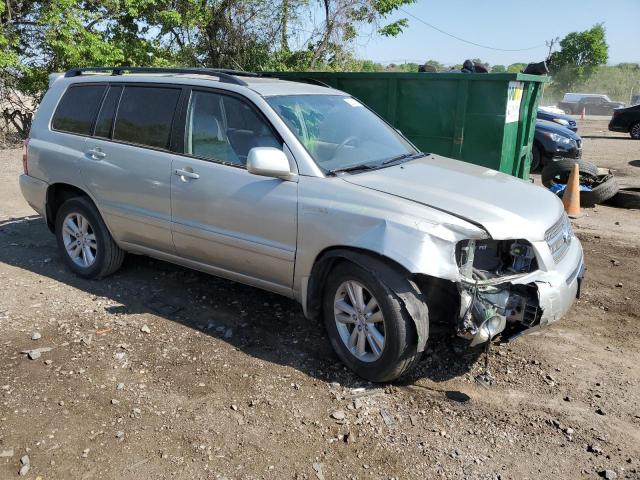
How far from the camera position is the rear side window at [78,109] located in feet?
16.7

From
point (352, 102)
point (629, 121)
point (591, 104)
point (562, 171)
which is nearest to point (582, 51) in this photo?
point (591, 104)

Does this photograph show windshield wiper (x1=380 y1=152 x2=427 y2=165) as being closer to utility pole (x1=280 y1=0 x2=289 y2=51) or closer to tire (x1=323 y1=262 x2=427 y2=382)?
tire (x1=323 y1=262 x2=427 y2=382)

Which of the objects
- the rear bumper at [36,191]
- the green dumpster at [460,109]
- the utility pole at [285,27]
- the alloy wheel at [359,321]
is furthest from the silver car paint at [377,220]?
the utility pole at [285,27]

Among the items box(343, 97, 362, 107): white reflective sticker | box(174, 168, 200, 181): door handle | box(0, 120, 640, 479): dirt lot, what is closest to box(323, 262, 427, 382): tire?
box(0, 120, 640, 479): dirt lot

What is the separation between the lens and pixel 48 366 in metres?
3.84

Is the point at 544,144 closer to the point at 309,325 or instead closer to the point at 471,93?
the point at 471,93

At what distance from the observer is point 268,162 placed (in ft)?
12.0

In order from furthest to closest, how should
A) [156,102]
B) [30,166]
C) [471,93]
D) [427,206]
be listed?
[471,93]
[30,166]
[156,102]
[427,206]

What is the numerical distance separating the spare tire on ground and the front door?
6.55m

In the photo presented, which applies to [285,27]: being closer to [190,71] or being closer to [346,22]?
[346,22]

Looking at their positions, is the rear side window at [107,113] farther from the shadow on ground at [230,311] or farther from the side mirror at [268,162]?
the side mirror at [268,162]

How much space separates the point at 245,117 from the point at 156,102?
3.17 ft

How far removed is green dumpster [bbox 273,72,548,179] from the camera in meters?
6.24

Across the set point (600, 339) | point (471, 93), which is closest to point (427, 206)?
point (600, 339)
